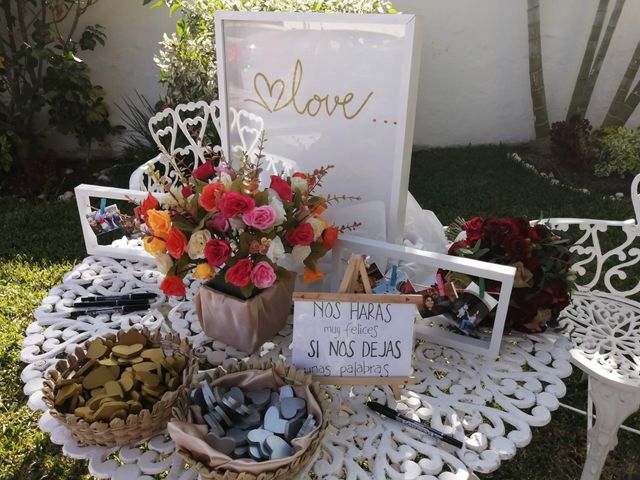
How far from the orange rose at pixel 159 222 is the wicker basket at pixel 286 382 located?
33 centimetres

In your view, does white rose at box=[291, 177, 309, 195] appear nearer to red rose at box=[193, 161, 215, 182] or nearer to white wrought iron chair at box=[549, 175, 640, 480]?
red rose at box=[193, 161, 215, 182]

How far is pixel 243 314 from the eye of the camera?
1229mm

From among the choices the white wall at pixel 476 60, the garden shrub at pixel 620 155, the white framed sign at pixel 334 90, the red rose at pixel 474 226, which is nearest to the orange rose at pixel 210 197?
the white framed sign at pixel 334 90

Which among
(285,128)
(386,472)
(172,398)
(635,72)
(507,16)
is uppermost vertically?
(507,16)

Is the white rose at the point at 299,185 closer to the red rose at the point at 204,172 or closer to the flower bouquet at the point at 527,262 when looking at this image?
the red rose at the point at 204,172

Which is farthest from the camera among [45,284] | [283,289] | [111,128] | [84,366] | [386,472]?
[111,128]

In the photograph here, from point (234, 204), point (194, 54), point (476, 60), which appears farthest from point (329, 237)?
point (476, 60)

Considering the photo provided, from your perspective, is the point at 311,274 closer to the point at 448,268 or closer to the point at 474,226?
the point at 448,268

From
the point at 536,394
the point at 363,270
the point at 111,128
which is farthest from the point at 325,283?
the point at 111,128

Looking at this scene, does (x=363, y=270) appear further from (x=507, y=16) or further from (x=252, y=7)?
(x=507, y=16)

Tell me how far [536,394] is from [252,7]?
284 cm

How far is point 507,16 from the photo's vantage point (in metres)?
4.82

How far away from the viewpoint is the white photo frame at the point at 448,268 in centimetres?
123

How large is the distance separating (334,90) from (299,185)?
1.47ft
